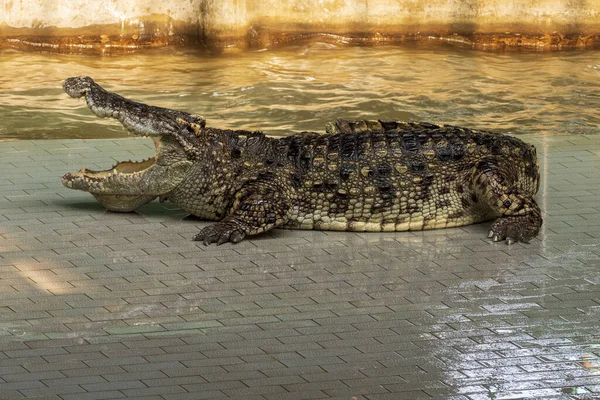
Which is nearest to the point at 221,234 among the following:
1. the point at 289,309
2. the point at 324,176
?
the point at 324,176

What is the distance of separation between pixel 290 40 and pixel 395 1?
132 centimetres

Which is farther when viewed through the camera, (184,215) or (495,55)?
(495,55)

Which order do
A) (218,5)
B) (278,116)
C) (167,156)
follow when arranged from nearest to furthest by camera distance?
(167,156), (278,116), (218,5)

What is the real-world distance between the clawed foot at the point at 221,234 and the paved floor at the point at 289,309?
5 centimetres

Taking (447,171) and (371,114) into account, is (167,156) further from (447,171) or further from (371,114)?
(371,114)

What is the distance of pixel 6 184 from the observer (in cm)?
730

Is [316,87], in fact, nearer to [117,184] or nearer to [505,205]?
[117,184]

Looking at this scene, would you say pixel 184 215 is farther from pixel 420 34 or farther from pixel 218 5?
pixel 420 34

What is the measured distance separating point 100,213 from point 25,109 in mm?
3831

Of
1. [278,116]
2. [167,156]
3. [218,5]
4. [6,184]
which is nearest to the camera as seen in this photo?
[167,156]

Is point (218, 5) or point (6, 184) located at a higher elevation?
point (218, 5)

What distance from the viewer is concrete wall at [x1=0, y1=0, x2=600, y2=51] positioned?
12555 millimetres

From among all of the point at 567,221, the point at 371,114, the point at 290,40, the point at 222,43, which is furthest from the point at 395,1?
the point at 567,221

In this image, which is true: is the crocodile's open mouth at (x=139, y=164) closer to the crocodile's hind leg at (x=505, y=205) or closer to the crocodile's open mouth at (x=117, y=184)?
the crocodile's open mouth at (x=117, y=184)
